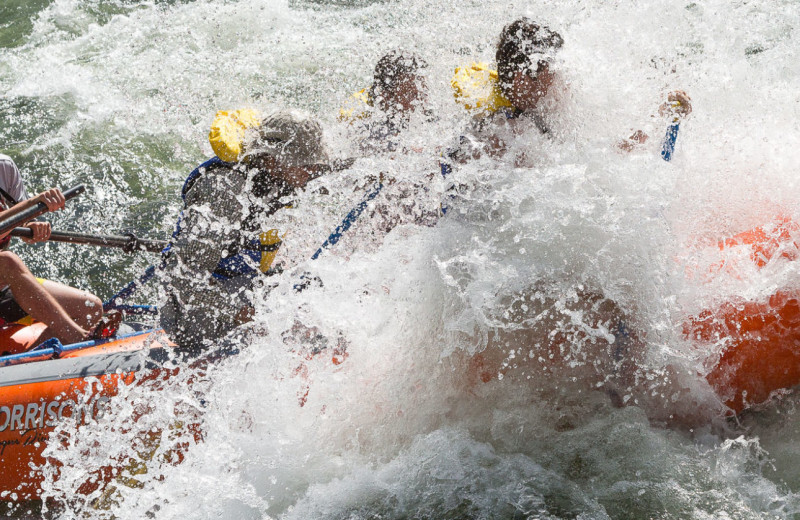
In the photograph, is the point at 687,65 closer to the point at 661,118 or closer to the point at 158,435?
the point at 661,118

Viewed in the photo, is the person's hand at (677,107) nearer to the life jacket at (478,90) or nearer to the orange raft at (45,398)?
the life jacket at (478,90)

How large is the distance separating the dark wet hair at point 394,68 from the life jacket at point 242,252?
4.15 ft

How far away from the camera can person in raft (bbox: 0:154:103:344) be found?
3.74m

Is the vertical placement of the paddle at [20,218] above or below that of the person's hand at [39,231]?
above

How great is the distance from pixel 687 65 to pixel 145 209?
3.95m

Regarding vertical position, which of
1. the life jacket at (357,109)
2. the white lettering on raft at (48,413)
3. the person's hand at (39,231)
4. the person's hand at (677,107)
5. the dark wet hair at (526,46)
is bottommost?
the white lettering on raft at (48,413)

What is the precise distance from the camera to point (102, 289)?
189 inches

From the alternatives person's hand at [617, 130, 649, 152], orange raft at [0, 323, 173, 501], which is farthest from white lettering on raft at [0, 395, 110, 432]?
person's hand at [617, 130, 649, 152]

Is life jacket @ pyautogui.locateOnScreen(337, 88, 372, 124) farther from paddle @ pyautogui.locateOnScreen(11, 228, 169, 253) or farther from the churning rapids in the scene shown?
paddle @ pyautogui.locateOnScreen(11, 228, 169, 253)

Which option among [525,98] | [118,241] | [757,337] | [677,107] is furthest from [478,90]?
[118,241]

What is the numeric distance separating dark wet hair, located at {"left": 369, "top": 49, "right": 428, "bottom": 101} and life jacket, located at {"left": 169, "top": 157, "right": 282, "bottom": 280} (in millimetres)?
1266

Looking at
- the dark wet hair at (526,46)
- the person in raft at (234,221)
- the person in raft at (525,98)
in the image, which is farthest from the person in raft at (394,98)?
the person in raft at (234,221)

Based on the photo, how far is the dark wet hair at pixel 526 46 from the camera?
340 cm

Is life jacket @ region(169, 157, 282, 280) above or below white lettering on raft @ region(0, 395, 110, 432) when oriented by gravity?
above
